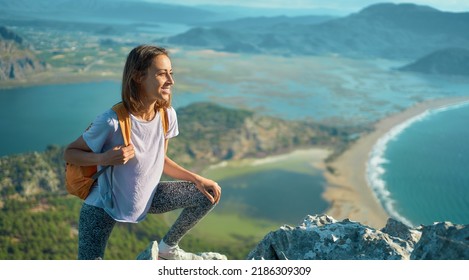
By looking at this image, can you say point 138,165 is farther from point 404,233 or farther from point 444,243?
point 404,233

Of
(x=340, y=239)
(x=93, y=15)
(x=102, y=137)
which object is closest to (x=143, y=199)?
(x=102, y=137)

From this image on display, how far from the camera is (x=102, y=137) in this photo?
4.98 feet

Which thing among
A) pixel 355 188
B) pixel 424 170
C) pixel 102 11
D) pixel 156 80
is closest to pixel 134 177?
pixel 156 80

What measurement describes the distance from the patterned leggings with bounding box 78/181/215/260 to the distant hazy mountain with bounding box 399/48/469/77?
63.7 meters

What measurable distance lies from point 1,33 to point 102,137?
53985 millimetres

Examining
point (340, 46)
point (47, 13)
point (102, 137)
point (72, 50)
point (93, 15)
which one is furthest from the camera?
point (340, 46)

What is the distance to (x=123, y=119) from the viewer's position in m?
1.54

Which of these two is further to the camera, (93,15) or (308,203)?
(93,15)

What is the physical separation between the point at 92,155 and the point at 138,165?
0.18 m

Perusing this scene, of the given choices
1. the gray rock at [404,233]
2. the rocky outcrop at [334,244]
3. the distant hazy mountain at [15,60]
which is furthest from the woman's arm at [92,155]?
the distant hazy mountain at [15,60]

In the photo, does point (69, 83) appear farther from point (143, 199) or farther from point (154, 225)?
point (143, 199)

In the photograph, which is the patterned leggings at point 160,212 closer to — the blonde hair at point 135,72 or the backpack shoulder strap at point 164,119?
the backpack shoulder strap at point 164,119

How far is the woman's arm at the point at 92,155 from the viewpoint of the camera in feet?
4.99

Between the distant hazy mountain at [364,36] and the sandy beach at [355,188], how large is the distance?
47791 mm
